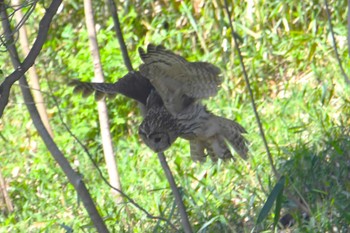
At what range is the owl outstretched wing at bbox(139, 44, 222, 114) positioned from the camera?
15.0 feet

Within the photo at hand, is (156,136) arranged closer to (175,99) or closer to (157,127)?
(157,127)

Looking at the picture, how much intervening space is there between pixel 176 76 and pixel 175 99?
0.77 feet

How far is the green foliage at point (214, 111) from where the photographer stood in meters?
5.63

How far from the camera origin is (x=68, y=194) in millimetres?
7191

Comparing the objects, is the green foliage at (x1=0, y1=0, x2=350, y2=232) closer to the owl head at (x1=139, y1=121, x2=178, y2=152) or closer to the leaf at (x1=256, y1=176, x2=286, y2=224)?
the owl head at (x1=139, y1=121, x2=178, y2=152)

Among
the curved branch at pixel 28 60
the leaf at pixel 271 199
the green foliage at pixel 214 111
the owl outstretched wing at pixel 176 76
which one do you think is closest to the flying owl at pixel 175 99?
the owl outstretched wing at pixel 176 76

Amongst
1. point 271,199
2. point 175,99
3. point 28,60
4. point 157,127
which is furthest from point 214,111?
point 28,60

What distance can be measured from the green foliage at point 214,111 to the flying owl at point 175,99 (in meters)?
0.40

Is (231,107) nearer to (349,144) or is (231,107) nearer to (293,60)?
(293,60)

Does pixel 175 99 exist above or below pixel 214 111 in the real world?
below

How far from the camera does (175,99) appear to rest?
5.05m

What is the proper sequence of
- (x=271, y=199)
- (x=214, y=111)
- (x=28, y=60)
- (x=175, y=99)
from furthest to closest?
1. (x=214, y=111)
2. (x=175, y=99)
3. (x=271, y=199)
4. (x=28, y=60)

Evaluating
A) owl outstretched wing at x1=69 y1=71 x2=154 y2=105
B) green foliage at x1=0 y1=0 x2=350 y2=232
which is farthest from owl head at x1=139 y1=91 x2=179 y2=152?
green foliage at x1=0 y1=0 x2=350 y2=232

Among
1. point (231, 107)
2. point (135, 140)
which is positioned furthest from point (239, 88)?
point (135, 140)
